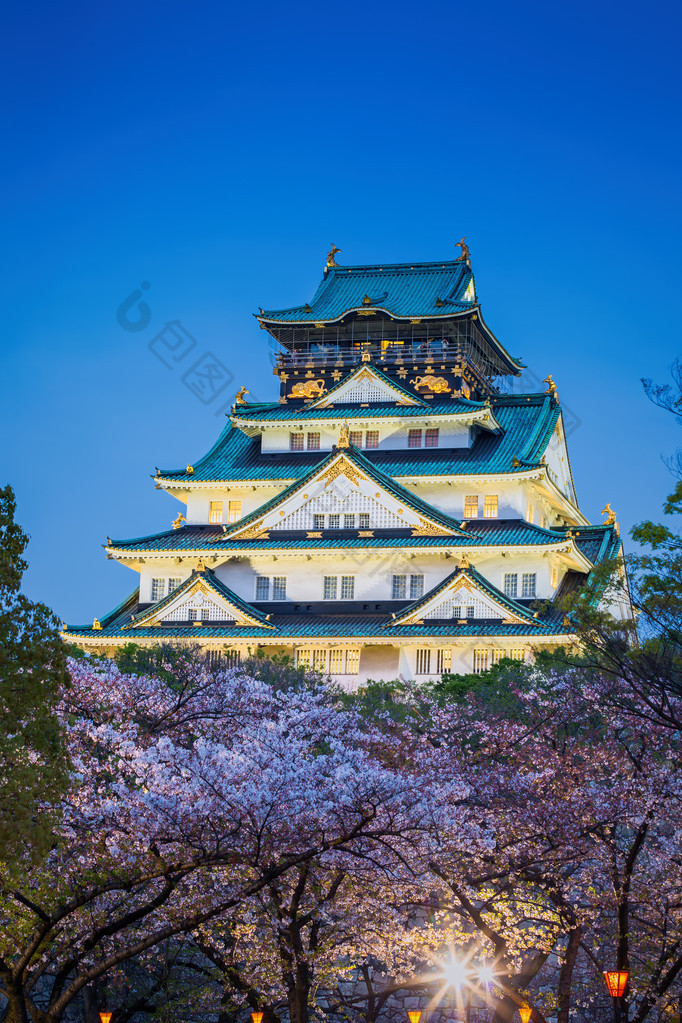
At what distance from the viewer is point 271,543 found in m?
64.6

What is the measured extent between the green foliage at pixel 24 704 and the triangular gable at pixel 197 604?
38.3 m

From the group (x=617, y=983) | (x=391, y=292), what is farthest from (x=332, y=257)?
(x=617, y=983)

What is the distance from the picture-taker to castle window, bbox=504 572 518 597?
6325 cm

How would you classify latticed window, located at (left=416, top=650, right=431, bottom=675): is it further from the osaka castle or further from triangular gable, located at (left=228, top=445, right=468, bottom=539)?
triangular gable, located at (left=228, top=445, right=468, bottom=539)

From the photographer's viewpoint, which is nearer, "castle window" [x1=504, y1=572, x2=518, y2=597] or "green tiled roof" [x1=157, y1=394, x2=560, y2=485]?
"castle window" [x1=504, y1=572, x2=518, y2=597]

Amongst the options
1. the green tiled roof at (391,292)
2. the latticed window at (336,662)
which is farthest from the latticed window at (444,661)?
the green tiled roof at (391,292)

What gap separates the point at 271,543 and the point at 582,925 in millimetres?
35128

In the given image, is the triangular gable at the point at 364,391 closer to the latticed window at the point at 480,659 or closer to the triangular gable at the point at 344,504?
the triangular gable at the point at 344,504

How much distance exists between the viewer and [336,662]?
2427 inches

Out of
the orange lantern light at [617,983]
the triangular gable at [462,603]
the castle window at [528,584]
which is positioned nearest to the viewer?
the orange lantern light at [617,983]

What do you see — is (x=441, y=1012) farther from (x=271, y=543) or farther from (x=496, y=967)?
(x=271, y=543)

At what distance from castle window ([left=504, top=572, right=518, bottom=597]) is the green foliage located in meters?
40.7

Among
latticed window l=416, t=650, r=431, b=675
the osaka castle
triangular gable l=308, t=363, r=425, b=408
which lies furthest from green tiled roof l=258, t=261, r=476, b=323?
latticed window l=416, t=650, r=431, b=675

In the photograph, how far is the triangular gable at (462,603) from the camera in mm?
58938
